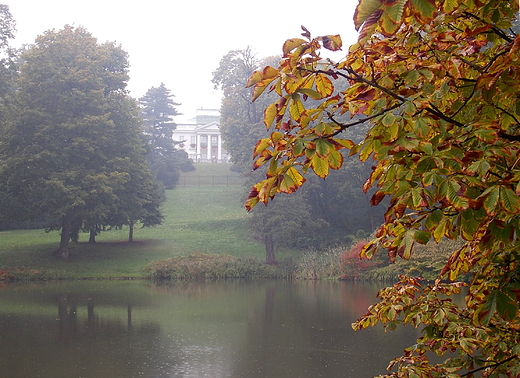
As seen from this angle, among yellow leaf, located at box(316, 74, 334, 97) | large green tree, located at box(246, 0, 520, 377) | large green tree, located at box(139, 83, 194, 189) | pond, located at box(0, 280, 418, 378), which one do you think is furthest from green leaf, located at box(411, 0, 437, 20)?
large green tree, located at box(139, 83, 194, 189)

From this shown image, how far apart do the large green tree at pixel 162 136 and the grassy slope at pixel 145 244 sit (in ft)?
22.0

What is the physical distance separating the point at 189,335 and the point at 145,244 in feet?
65.7

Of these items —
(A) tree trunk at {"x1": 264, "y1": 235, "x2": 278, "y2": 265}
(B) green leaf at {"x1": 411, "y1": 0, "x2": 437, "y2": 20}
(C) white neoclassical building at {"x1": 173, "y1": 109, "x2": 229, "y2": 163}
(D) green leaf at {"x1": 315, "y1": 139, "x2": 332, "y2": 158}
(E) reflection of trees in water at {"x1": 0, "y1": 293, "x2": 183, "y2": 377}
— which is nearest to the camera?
(B) green leaf at {"x1": 411, "y1": 0, "x2": 437, "y2": 20}

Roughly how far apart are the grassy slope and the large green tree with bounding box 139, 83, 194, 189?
22.0 ft

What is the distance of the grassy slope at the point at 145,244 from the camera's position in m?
26.9

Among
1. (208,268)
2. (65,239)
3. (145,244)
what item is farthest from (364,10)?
(145,244)

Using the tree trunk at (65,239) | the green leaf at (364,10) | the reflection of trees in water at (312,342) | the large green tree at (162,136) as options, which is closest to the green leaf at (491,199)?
the green leaf at (364,10)

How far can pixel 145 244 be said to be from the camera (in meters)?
32.5

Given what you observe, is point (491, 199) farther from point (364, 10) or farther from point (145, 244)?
point (145, 244)

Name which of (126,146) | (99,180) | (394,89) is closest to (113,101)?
(126,146)

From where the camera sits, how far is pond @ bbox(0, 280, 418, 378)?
10.2 meters

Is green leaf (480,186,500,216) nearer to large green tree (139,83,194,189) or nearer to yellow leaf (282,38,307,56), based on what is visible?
yellow leaf (282,38,307,56)

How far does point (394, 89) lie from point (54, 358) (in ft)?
Result: 32.6

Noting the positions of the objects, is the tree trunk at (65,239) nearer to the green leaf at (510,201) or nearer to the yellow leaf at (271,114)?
the yellow leaf at (271,114)
